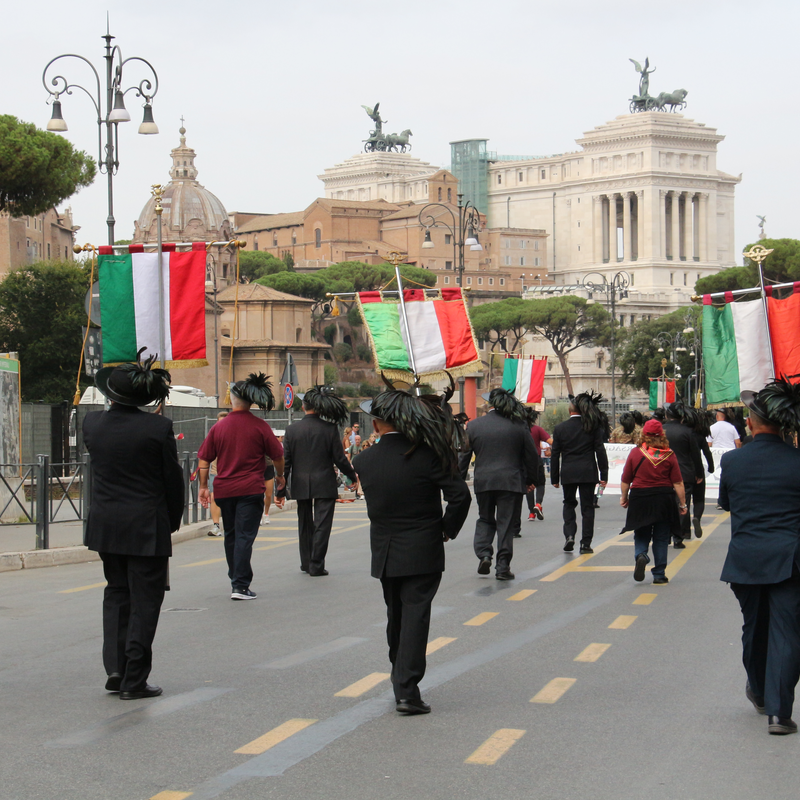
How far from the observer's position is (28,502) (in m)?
18.5

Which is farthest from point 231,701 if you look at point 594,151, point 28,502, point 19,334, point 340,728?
point 594,151

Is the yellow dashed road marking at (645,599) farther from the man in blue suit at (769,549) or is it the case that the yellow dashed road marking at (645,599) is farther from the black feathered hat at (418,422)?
the black feathered hat at (418,422)

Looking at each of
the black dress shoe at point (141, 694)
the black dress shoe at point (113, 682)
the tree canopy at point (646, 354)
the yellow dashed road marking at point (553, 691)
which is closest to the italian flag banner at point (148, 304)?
the black dress shoe at point (113, 682)

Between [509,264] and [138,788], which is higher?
[509,264]

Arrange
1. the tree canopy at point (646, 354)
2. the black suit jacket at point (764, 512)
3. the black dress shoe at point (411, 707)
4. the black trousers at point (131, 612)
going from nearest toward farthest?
the black suit jacket at point (764, 512) → the black dress shoe at point (411, 707) → the black trousers at point (131, 612) → the tree canopy at point (646, 354)

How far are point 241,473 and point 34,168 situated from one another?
2387 centimetres

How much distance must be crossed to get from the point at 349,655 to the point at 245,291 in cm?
7653

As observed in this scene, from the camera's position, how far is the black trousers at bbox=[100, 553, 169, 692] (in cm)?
720

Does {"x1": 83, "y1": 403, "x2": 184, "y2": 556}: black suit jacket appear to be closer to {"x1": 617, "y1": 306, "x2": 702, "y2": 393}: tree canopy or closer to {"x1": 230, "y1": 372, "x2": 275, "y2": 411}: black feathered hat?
{"x1": 230, "y1": 372, "x2": 275, "y2": 411}: black feathered hat

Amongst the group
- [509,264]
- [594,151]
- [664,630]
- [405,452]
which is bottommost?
[664,630]

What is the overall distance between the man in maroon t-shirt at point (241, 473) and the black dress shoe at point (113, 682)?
370 cm

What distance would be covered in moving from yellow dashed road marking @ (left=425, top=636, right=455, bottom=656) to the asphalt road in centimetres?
2

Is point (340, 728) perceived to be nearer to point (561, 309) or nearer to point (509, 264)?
point (561, 309)

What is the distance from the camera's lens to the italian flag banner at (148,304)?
16.7 m
